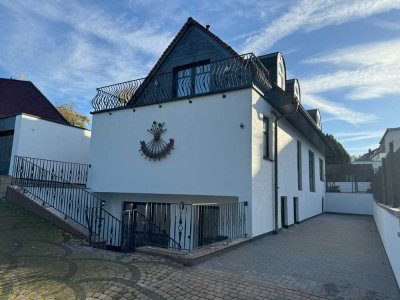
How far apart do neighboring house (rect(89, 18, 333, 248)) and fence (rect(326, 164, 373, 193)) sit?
1229cm

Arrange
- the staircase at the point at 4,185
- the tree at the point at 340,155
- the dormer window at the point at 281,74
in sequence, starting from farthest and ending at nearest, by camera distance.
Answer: the tree at the point at 340,155 < the dormer window at the point at 281,74 < the staircase at the point at 4,185

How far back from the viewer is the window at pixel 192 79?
36.0ft

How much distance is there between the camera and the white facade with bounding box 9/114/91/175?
13406 millimetres

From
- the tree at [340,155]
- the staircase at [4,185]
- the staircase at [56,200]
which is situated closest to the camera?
the staircase at [56,200]

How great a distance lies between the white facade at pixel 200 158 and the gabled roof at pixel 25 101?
8321mm

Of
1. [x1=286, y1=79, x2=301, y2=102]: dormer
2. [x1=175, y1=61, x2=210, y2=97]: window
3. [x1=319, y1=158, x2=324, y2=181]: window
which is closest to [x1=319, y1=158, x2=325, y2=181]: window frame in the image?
[x1=319, y1=158, x2=324, y2=181]: window

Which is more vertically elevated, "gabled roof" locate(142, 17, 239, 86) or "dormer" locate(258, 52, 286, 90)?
"gabled roof" locate(142, 17, 239, 86)

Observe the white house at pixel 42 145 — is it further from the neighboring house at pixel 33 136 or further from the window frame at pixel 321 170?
the window frame at pixel 321 170

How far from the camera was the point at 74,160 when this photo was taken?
15695 mm

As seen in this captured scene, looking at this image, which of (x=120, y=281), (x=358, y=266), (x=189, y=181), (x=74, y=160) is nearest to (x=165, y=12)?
(x=189, y=181)

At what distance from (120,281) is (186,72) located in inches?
353

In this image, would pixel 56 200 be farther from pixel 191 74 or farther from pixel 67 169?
pixel 191 74

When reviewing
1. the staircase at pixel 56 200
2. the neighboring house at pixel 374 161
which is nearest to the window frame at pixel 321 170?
the neighboring house at pixel 374 161

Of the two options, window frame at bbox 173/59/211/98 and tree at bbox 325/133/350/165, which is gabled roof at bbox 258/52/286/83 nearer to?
window frame at bbox 173/59/211/98
